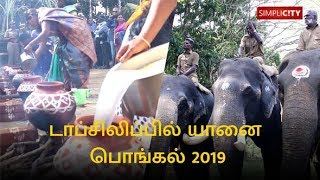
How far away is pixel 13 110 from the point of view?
92.4 inches

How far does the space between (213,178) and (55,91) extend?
7.12 ft

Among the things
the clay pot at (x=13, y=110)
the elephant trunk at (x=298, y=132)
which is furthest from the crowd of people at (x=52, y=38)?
the elephant trunk at (x=298, y=132)

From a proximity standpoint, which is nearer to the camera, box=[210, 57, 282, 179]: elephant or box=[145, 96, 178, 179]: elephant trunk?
box=[145, 96, 178, 179]: elephant trunk

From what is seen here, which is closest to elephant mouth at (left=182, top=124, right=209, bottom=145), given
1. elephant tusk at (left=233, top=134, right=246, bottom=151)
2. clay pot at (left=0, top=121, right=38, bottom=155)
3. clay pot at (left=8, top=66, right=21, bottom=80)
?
elephant tusk at (left=233, top=134, right=246, bottom=151)

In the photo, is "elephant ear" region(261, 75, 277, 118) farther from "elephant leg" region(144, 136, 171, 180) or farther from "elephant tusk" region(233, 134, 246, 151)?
"elephant leg" region(144, 136, 171, 180)

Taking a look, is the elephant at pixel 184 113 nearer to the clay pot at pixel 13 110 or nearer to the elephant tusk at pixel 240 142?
the elephant tusk at pixel 240 142

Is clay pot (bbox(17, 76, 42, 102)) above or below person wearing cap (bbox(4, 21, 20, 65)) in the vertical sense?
below

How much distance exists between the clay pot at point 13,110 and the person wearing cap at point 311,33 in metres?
2.38

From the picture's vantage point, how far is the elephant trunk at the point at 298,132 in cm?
299

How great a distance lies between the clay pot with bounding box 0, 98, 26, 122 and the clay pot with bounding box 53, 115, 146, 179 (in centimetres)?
27

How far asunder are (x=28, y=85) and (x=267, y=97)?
67.4 inches

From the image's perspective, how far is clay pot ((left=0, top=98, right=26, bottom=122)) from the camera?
2336mm

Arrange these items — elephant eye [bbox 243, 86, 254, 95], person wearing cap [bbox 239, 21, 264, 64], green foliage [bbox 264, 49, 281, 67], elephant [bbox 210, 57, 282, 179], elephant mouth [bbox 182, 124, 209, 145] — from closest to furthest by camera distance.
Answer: elephant [bbox 210, 57, 282, 179] → elephant mouth [bbox 182, 124, 209, 145] → elephant eye [bbox 243, 86, 254, 95] → person wearing cap [bbox 239, 21, 264, 64] → green foliage [bbox 264, 49, 281, 67]

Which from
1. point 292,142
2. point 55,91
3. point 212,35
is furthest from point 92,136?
point 212,35
